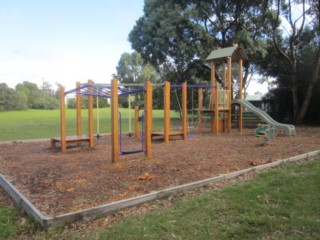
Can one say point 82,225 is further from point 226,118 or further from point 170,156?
point 226,118

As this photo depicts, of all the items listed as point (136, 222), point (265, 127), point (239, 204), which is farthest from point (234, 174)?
point (265, 127)

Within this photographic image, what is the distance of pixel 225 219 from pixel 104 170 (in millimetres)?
3197

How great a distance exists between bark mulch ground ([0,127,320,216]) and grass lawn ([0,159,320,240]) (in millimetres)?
542

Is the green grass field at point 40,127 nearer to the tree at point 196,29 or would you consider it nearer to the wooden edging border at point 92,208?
the tree at point 196,29

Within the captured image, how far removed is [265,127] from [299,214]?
8278 mm

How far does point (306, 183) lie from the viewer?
486 cm

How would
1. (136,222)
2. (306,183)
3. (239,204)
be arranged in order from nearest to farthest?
1. (136,222)
2. (239,204)
3. (306,183)

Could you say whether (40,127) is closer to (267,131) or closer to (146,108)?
(267,131)

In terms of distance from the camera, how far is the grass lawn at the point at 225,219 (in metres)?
3.34

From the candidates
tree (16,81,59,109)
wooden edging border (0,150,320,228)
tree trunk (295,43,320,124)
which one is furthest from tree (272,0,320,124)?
tree (16,81,59,109)

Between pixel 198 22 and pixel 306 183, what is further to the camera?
pixel 198 22

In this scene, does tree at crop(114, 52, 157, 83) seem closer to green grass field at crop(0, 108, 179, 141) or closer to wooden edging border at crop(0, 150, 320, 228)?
green grass field at crop(0, 108, 179, 141)

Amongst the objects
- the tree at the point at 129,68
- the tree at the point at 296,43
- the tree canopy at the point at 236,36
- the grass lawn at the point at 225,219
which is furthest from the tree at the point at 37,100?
the grass lawn at the point at 225,219

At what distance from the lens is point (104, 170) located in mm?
6242
